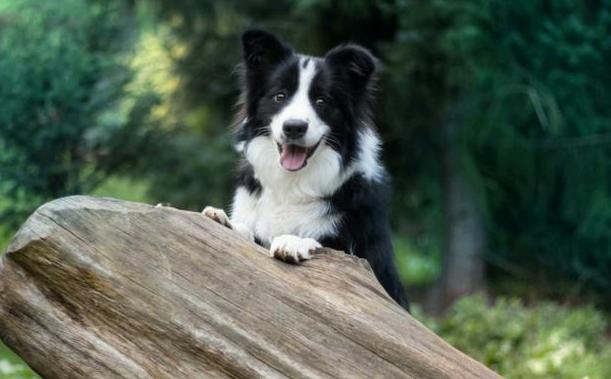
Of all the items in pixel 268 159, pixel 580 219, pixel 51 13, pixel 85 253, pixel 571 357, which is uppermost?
pixel 580 219

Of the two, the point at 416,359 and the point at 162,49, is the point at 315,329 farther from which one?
the point at 162,49

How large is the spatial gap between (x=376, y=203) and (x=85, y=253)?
4.74 feet

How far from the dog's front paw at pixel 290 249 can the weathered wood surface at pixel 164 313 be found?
123 mm

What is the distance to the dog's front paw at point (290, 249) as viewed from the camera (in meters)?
4.10

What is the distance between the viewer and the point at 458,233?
9.80m

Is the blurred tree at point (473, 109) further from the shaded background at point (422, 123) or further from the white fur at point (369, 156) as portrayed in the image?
the white fur at point (369, 156)

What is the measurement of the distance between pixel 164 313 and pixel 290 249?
58 centimetres

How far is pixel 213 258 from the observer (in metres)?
3.98

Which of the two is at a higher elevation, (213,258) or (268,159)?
(268,159)

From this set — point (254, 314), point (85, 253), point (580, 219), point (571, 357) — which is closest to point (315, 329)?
point (254, 314)

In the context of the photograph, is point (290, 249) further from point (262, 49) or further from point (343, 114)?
point (262, 49)

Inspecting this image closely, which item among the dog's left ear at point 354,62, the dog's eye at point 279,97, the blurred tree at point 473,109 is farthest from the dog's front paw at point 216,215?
the blurred tree at point 473,109

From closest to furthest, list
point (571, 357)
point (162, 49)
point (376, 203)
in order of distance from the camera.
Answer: point (376, 203)
point (571, 357)
point (162, 49)

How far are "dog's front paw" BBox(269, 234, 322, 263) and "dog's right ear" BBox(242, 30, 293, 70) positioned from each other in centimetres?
101
